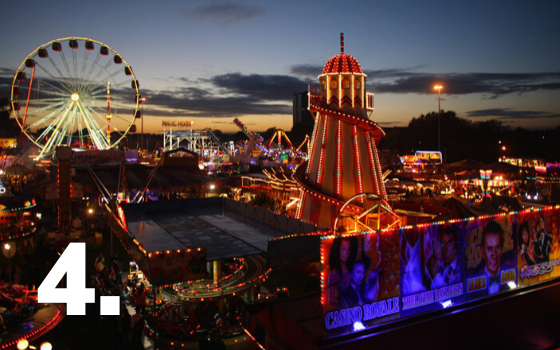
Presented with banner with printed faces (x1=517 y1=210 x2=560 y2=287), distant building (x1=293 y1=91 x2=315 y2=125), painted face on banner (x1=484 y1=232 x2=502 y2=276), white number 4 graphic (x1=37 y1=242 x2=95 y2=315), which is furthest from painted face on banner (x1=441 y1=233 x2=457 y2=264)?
distant building (x1=293 y1=91 x2=315 y2=125)

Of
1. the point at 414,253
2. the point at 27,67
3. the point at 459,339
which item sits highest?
the point at 27,67

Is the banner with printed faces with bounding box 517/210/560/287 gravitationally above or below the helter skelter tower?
below

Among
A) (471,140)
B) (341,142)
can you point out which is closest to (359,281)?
(341,142)

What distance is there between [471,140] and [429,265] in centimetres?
8150

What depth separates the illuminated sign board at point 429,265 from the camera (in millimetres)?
6289

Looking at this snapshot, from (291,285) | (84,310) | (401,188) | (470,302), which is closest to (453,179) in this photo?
(401,188)

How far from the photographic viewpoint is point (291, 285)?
12.8 m

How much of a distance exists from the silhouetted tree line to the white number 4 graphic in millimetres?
66585

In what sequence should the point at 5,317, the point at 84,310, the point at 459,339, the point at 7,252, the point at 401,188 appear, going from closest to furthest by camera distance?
the point at 459,339
the point at 5,317
the point at 84,310
the point at 7,252
the point at 401,188

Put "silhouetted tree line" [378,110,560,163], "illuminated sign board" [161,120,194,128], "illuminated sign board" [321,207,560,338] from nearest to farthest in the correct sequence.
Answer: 1. "illuminated sign board" [321,207,560,338]
2. "silhouetted tree line" [378,110,560,163]
3. "illuminated sign board" [161,120,194,128]

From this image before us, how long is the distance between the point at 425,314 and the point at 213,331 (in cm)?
459

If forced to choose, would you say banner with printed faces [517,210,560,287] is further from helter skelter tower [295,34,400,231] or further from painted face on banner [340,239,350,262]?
helter skelter tower [295,34,400,231]

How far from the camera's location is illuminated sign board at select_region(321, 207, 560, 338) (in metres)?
6.29

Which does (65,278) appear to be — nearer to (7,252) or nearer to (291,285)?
(7,252)
